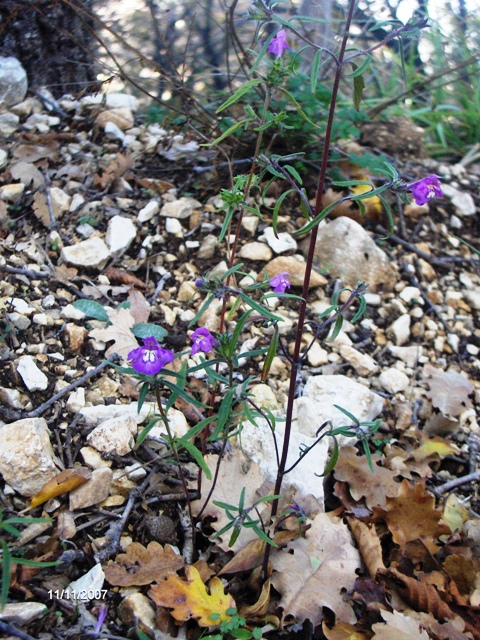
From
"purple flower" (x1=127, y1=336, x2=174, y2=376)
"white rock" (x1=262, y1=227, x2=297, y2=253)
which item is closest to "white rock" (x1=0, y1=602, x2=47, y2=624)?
"purple flower" (x1=127, y1=336, x2=174, y2=376)

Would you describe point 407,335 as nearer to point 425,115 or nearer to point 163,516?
point 163,516

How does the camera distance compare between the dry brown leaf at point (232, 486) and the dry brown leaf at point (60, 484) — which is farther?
the dry brown leaf at point (232, 486)

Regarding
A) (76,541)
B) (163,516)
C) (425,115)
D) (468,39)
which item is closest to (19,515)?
(76,541)

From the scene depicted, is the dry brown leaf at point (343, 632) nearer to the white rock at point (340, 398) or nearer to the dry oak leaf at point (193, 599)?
the dry oak leaf at point (193, 599)

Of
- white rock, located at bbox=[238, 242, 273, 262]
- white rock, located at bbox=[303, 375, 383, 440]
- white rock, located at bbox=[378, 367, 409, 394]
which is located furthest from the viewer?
white rock, located at bbox=[238, 242, 273, 262]

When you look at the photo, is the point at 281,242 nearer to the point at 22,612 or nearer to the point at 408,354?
the point at 408,354

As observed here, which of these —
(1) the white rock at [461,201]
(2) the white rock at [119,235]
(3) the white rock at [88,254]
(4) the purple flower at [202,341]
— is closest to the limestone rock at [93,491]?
(4) the purple flower at [202,341]

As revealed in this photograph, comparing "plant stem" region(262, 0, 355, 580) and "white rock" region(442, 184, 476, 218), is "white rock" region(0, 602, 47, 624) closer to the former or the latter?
"plant stem" region(262, 0, 355, 580)
